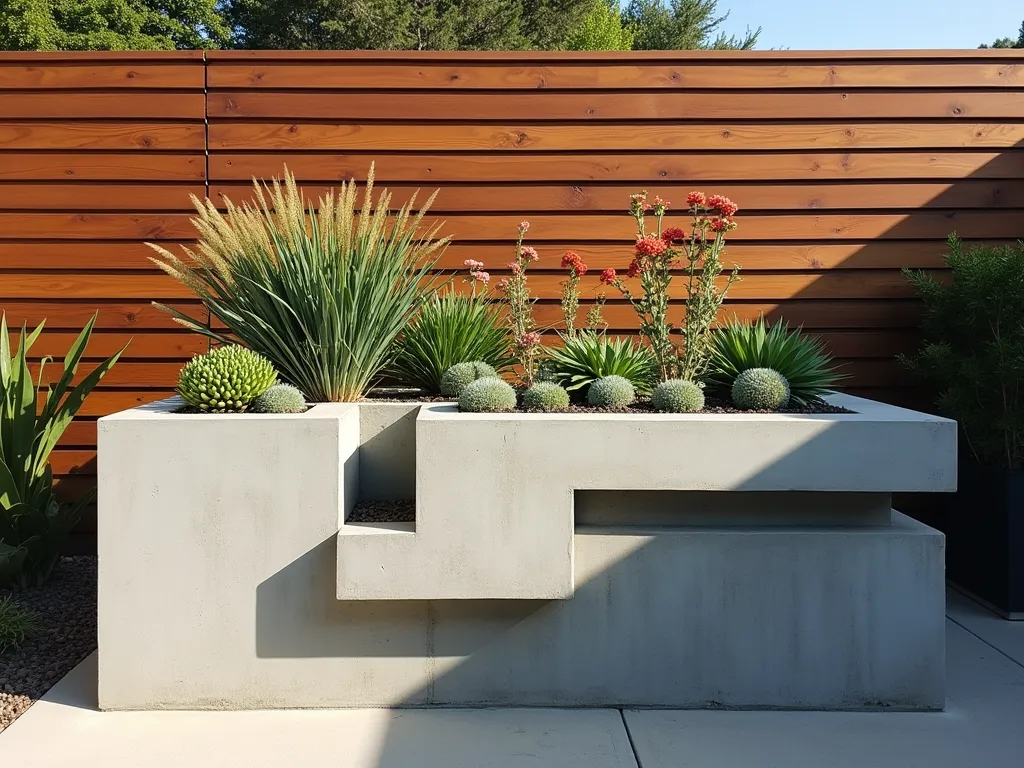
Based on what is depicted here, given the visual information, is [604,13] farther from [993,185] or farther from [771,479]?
[771,479]

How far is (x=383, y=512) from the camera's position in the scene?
10.5ft

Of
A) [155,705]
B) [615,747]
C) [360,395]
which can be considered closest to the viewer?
[615,747]

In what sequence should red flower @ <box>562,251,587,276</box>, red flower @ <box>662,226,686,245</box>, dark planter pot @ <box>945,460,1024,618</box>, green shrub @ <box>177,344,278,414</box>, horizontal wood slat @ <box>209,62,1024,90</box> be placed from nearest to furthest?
1. green shrub @ <box>177,344,278,414</box>
2. red flower @ <box>662,226,686,245</box>
3. dark planter pot @ <box>945,460,1024,618</box>
4. red flower @ <box>562,251,587,276</box>
5. horizontal wood slat @ <box>209,62,1024,90</box>

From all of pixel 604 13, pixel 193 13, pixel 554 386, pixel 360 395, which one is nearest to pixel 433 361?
pixel 360 395

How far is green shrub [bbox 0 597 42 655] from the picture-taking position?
129 inches

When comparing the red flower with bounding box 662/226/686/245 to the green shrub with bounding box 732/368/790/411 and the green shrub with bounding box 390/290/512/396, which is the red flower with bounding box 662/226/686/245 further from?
the green shrub with bounding box 390/290/512/396

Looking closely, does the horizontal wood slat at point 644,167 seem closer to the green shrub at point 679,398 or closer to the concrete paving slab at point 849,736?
the green shrub at point 679,398

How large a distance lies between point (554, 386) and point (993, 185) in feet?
8.93

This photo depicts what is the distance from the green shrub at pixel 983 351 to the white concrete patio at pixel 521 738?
47.5 inches

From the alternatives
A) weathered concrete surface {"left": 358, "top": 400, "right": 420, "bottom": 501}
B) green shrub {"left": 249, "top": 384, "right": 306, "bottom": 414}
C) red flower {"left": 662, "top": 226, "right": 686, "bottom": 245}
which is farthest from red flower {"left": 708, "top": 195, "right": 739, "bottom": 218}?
green shrub {"left": 249, "top": 384, "right": 306, "bottom": 414}

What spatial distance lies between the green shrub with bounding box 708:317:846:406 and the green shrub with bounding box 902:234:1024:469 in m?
0.71

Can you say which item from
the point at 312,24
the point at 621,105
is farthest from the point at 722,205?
the point at 312,24

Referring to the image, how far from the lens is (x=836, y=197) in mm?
4383

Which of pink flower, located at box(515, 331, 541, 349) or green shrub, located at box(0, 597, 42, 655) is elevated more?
pink flower, located at box(515, 331, 541, 349)
